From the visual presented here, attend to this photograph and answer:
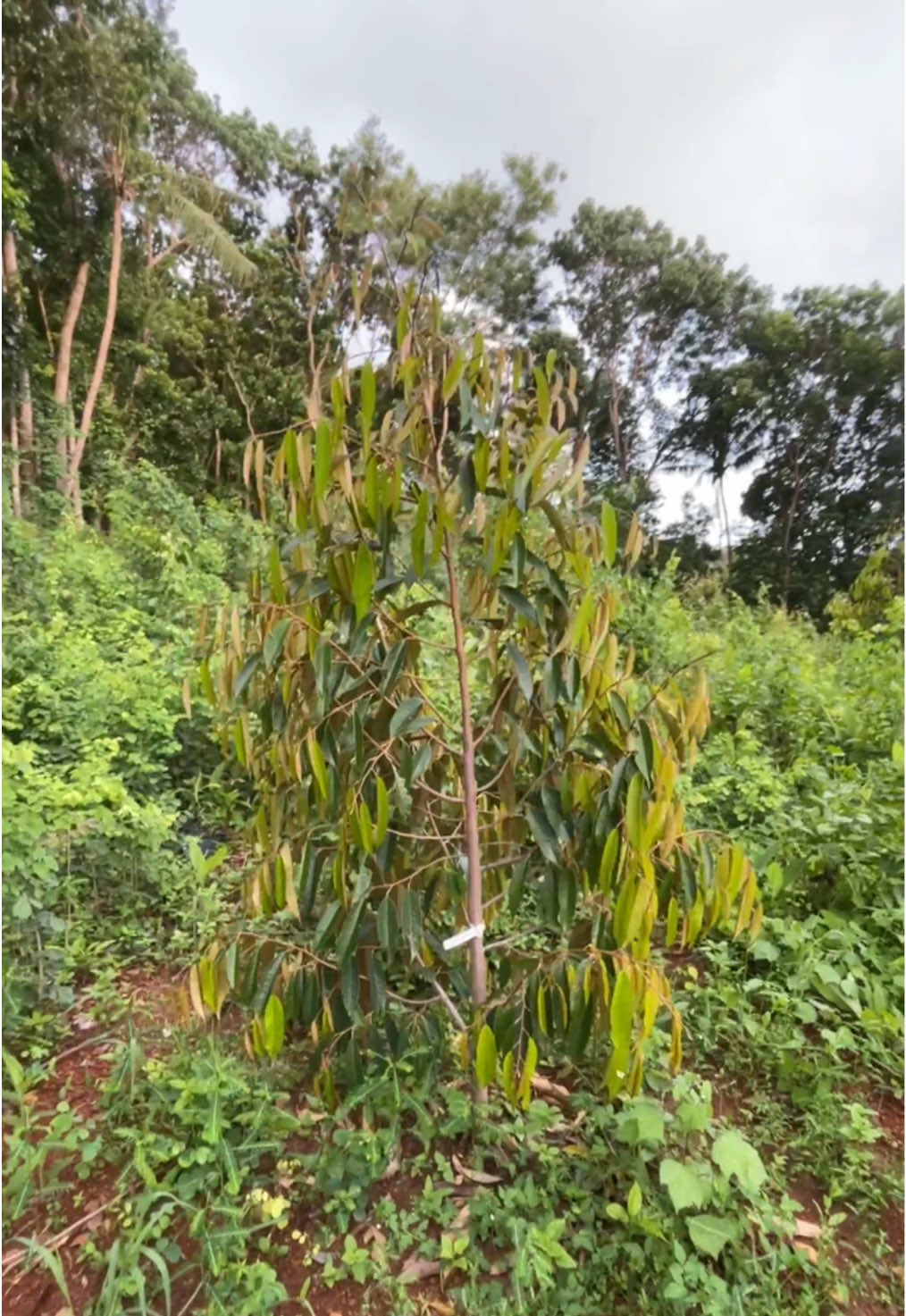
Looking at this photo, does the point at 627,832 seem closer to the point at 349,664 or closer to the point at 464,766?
the point at 464,766

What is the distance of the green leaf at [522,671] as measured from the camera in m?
0.78

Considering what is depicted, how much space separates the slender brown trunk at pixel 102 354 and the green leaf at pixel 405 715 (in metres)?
5.01

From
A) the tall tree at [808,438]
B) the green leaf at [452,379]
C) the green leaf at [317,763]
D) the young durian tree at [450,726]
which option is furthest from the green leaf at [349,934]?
the tall tree at [808,438]

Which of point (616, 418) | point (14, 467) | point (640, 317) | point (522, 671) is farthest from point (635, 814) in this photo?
point (640, 317)

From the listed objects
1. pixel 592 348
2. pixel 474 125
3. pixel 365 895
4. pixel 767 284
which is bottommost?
pixel 365 895

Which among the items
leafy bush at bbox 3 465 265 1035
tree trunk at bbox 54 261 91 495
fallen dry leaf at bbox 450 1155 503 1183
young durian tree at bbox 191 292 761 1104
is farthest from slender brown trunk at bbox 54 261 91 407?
fallen dry leaf at bbox 450 1155 503 1183

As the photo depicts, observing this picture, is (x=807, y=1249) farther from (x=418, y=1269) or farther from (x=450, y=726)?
(x=450, y=726)

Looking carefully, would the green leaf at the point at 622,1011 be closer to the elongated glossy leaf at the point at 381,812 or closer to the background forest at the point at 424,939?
the background forest at the point at 424,939

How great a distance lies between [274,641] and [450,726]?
0.95 ft

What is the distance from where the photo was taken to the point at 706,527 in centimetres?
610

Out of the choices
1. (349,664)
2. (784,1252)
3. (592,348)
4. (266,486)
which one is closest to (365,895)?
(349,664)

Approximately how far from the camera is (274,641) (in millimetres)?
737

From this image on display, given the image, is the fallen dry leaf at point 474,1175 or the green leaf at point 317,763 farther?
the fallen dry leaf at point 474,1175

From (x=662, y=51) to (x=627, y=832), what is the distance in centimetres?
146
